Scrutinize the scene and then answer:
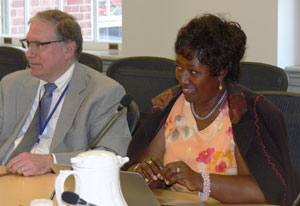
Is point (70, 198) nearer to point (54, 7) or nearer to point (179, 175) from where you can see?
point (179, 175)

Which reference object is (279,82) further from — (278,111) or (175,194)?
(175,194)

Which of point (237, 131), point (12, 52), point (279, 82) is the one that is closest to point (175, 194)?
point (237, 131)

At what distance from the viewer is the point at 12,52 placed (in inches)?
142

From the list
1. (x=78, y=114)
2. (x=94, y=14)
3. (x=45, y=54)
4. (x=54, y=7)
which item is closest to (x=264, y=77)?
(x=78, y=114)

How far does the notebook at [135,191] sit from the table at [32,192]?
0.19 m

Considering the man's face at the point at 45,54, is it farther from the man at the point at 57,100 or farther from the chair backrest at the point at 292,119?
the chair backrest at the point at 292,119

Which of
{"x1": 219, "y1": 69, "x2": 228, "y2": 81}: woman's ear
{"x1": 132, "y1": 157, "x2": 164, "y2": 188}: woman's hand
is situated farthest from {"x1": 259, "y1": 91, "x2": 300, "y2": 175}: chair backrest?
{"x1": 132, "y1": 157, "x2": 164, "y2": 188}: woman's hand

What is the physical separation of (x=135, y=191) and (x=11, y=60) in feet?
7.67

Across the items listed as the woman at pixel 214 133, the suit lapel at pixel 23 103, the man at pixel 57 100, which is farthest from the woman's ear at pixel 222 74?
the suit lapel at pixel 23 103

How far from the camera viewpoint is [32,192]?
69.7 inches

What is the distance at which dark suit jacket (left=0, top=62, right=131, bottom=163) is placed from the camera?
7.89ft

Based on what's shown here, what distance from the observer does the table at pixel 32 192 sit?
5.57ft

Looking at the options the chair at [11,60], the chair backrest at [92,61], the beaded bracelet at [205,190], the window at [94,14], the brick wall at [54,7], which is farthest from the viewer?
the brick wall at [54,7]

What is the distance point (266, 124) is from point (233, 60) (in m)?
0.30
